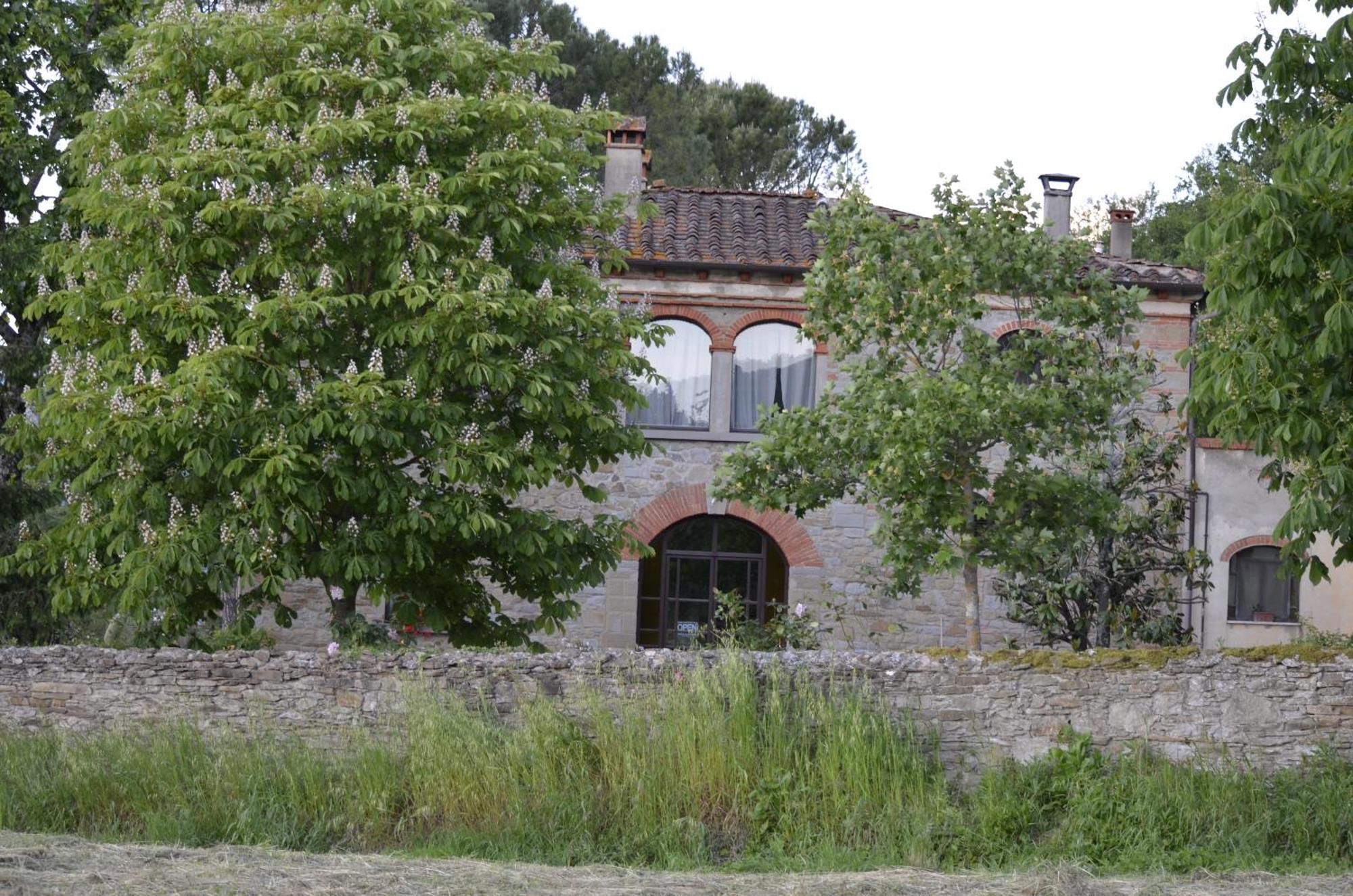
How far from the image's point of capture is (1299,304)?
29.5 ft

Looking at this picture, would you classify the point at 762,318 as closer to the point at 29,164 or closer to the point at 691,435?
the point at 691,435

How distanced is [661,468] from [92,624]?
9893 mm

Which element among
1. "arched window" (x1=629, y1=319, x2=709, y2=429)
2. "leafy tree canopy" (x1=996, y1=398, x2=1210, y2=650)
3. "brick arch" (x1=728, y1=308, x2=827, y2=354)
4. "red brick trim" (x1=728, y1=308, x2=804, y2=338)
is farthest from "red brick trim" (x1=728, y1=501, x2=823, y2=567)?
"leafy tree canopy" (x1=996, y1=398, x2=1210, y2=650)

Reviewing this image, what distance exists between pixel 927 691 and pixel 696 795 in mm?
1865

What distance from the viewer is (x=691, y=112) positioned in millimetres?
35750

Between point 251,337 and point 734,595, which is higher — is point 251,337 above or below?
above

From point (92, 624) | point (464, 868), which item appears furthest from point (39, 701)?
point (92, 624)

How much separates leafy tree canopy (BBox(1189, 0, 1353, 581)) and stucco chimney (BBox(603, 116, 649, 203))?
11433 millimetres

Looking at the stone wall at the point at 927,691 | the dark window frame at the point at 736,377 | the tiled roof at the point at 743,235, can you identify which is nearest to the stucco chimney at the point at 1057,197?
the tiled roof at the point at 743,235

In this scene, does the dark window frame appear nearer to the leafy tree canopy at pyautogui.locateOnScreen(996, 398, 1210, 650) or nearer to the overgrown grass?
the leafy tree canopy at pyautogui.locateOnScreen(996, 398, 1210, 650)

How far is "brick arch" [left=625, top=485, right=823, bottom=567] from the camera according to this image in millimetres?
18422

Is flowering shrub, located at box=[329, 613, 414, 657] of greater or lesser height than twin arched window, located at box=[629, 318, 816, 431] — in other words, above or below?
below

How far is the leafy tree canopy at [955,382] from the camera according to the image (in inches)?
509

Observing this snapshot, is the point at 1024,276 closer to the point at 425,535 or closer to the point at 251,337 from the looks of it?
the point at 425,535
